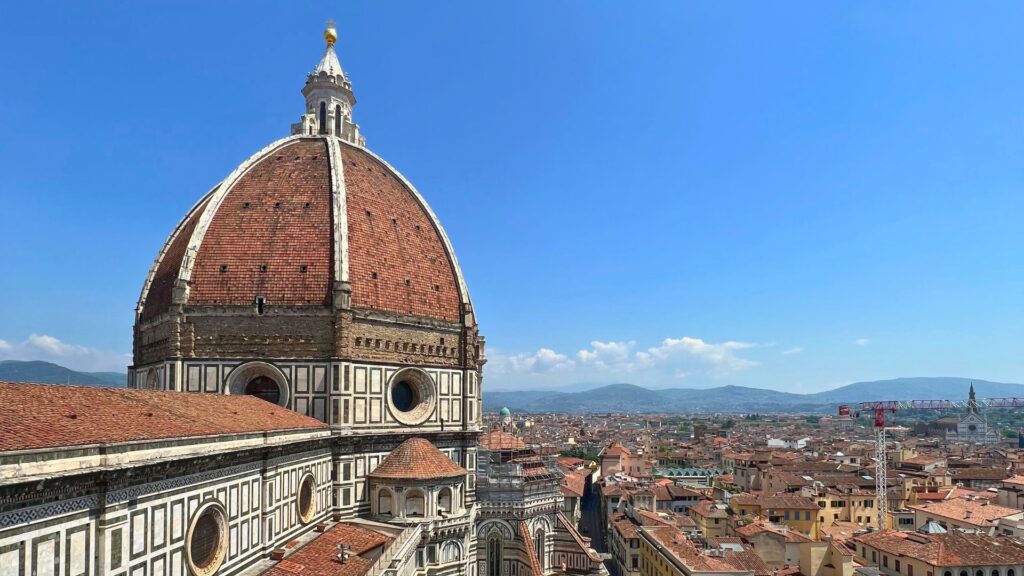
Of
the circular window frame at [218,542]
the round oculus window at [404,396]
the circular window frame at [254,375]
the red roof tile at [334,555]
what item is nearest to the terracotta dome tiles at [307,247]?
the circular window frame at [254,375]

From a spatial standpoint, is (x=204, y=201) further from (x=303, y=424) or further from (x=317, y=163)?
(x=303, y=424)

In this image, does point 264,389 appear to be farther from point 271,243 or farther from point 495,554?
point 495,554

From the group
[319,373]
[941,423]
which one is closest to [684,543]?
[319,373]

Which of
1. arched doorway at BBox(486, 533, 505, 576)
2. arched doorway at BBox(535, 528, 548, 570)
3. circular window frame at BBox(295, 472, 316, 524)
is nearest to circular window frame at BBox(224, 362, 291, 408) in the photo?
circular window frame at BBox(295, 472, 316, 524)

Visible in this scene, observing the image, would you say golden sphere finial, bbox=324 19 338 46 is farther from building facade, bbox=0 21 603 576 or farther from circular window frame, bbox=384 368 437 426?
circular window frame, bbox=384 368 437 426

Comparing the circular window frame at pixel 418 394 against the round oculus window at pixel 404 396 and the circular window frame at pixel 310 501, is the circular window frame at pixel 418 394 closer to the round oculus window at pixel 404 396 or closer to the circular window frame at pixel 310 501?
the round oculus window at pixel 404 396

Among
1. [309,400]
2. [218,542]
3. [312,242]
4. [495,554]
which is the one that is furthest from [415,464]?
[218,542]
